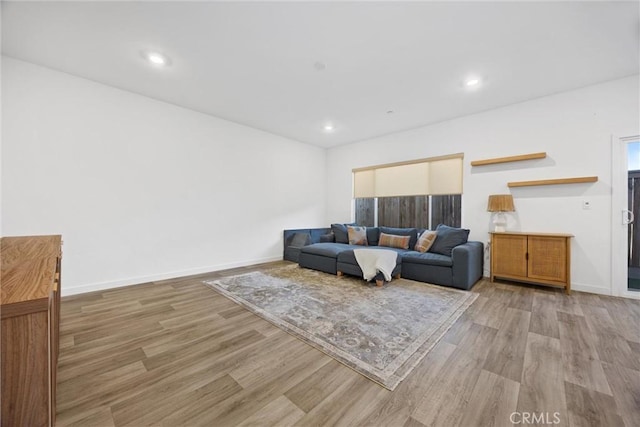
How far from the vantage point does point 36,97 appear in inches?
112

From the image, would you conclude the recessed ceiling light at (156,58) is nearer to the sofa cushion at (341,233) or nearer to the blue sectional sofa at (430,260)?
the blue sectional sofa at (430,260)

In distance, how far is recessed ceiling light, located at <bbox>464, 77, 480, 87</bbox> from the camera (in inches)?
121

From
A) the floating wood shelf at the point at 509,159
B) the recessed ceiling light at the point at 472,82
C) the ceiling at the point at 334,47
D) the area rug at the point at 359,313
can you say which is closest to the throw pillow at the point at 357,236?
the area rug at the point at 359,313

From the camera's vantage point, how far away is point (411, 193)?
16.3 feet

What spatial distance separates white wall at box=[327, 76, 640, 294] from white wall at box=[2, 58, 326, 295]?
13.1ft

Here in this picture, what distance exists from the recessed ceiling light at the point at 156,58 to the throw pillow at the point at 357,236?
3.90m

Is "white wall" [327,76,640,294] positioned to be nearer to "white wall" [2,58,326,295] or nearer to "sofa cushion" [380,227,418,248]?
"sofa cushion" [380,227,418,248]

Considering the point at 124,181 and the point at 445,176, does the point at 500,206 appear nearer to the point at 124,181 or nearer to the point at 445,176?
the point at 445,176

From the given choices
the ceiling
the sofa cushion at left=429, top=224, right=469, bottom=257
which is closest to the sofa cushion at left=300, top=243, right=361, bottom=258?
the sofa cushion at left=429, top=224, right=469, bottom=257

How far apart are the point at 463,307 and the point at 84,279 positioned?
4.71 metres

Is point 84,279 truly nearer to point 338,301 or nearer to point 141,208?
point 141,208

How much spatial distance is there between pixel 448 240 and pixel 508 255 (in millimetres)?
807

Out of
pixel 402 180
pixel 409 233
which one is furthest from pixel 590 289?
pixel 402 180

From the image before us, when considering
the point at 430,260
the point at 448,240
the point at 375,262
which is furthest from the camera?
the point at 448,240
